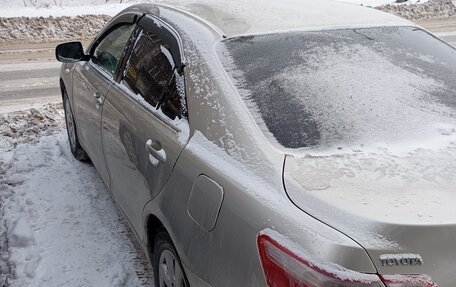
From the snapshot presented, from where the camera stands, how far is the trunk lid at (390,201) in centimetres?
156

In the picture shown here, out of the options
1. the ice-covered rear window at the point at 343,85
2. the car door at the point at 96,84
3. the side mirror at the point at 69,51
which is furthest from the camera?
the side mirror at the point at 69,51

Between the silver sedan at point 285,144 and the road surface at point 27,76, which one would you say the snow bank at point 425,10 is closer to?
the road surface at point 27,76

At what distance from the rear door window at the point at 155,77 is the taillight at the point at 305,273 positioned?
3.35 feet

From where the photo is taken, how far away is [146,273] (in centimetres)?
346

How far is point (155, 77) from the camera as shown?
2988 mm

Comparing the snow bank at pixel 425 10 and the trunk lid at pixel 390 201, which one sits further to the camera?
the snow bank at pixel 425 10

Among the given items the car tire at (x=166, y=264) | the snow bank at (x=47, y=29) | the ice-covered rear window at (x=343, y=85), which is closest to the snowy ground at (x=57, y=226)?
A: the car tire at (x=166, y=264)

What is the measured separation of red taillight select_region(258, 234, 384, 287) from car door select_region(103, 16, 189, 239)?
881 millimetres

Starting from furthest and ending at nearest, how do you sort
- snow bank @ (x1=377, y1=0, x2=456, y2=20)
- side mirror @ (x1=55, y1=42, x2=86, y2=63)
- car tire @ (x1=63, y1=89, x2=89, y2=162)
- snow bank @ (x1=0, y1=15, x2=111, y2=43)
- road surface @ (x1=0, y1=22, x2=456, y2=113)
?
1. snow bank @ (x1=377, y1=0, x2=456, y2=20)
2. snow bank @ (x1=0, y1=15, x2=111, y2=43)
3. road surface @ (x1=0, y1=22, x2=456, y2=113)
4. car tire @ (x1=63, y1=89, x2=89, y2=162)
5. side mirror @ (x1=55, y1=42, x2=86, y2=63)

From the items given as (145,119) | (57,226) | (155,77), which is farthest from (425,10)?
(145,119)

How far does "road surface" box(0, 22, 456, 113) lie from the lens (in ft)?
25.2

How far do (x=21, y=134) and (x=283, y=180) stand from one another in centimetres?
482

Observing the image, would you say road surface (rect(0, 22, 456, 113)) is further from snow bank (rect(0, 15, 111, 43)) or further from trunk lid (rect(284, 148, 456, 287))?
trunk lid (rect(284, 148, 456, 287))

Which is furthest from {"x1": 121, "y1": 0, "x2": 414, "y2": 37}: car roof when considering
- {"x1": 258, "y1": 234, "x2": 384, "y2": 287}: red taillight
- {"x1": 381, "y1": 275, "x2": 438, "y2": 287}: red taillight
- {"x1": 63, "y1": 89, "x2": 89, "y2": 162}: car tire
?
{"x1": 63, "y1": 89, "x2": 89, "y2": 162}: car tire
